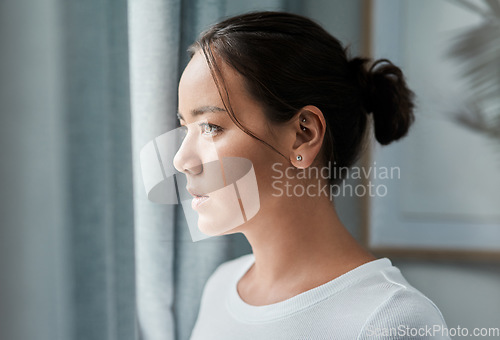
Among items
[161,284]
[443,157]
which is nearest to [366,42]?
[443,157]

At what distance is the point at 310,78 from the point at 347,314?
344 millimetres

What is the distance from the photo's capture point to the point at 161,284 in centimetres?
81

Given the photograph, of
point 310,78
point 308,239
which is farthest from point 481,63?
point 308,239

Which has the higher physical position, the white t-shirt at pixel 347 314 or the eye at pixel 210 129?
the eye at pixel 210 129

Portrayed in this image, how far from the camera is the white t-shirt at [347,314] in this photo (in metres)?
0.57

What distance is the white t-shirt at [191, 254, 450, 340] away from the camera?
57 centimetres

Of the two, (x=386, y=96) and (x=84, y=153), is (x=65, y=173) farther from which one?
(x=386, y=96)

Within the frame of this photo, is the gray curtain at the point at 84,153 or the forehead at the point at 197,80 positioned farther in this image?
the gray curtain at the point at 84,153

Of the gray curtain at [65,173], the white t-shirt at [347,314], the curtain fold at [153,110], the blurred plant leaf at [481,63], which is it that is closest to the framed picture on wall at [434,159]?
the blurred plant leaf at [481,63]

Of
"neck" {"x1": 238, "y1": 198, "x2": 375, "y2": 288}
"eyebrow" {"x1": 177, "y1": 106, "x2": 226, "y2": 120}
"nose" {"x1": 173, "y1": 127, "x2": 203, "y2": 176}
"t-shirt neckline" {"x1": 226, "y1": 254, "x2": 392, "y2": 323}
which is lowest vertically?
"t-shirt neckline" {"x1": 226, "y1": 254, "x2": 392, "y2": 323}

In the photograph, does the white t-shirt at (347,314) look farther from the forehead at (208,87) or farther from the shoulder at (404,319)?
the forehead at (208,87)

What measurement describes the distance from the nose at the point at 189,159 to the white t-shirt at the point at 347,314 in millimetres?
247

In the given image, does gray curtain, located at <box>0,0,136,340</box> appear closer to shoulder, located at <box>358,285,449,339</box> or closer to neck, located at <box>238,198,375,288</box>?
neck, located at <box>238,198,375,288</box>

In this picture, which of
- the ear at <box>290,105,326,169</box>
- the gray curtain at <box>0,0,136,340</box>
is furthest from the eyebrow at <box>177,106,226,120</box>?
the gray curtain at <box>0,0,136,340</box>
